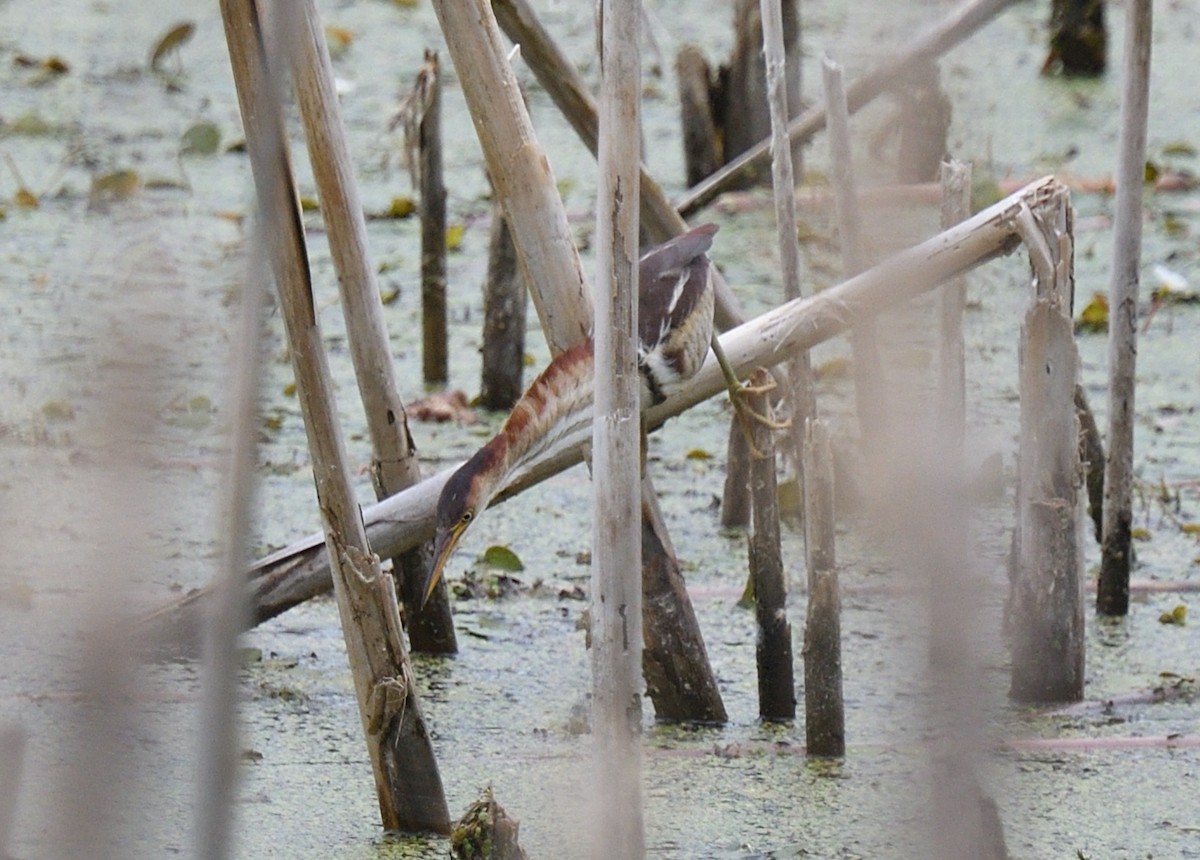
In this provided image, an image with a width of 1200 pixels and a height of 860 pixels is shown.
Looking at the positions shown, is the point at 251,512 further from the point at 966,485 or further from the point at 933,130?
the point at 933,130

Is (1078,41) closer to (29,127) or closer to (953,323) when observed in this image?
(29,127)

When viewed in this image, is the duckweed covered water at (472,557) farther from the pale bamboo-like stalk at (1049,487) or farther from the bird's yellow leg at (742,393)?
the bird's yellow leg at (742,393)

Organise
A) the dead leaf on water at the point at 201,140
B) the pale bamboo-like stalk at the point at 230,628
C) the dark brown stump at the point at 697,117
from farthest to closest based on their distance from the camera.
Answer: the dead leaf on water at the point at 201,140 < the dark brown stump at the point at 697,117 < the pale bamboo-like stalk at the point at 230,628

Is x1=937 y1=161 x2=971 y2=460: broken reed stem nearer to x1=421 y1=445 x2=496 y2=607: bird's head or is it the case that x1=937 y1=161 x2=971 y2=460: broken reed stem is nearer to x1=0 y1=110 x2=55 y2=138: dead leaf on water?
x1=421 y1=445 x2=496 y2=607: bird's head

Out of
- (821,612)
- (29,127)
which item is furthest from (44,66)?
(821,612)

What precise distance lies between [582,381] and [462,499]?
0.21m

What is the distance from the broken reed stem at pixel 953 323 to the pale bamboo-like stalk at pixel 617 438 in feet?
3.09

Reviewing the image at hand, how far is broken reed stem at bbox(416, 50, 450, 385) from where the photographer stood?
384cm

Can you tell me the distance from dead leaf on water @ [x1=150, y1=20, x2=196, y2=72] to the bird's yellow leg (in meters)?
3.71

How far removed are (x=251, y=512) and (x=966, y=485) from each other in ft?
1.79

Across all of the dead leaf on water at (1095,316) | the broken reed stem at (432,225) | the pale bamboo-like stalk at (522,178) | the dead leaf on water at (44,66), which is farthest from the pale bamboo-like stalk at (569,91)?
the dead leaf on water at (44,66)

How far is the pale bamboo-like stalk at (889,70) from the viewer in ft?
9.00

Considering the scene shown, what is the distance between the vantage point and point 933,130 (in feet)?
8.57

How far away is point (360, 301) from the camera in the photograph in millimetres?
2373
